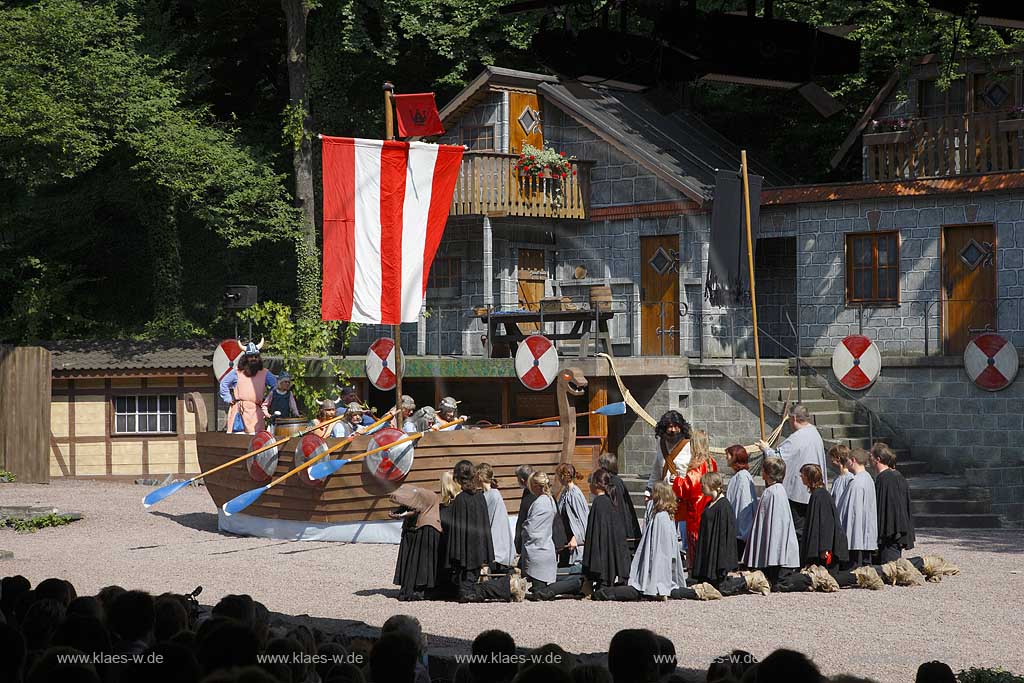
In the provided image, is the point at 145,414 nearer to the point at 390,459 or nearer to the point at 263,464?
the point at 263,464

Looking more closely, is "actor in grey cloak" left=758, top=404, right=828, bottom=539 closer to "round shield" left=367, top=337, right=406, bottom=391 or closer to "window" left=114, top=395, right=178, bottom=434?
"round shield" left=367, top=337, right=406, bottom=391

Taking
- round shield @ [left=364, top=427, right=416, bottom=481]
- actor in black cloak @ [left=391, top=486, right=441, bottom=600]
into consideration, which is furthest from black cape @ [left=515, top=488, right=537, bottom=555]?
round shield @ [left=364, top=427, right=416, bottom=481]

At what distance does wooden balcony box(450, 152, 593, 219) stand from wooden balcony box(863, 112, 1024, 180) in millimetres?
6305

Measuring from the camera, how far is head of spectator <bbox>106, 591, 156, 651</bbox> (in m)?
5.98

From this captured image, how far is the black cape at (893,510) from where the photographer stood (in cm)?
1462

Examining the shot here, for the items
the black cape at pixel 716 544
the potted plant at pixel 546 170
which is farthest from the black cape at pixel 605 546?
the potted plant at pixel 546 170

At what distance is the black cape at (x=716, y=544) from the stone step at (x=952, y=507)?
6626mm

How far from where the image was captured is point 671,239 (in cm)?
2789

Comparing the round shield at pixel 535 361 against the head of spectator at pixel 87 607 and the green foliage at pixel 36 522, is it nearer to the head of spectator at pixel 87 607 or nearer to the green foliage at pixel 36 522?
the green foliage at pixel 36 522

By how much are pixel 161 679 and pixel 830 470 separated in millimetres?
17724

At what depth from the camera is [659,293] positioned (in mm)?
28188

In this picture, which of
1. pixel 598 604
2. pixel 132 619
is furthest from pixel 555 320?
pixel 132 619

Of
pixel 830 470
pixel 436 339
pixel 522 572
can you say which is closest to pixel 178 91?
pixel 436 339

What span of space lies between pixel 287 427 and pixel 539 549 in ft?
19.8
